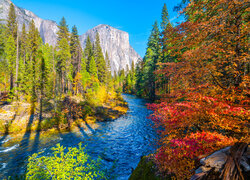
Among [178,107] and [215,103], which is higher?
[215,103]

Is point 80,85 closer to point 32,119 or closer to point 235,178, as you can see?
point 32,119

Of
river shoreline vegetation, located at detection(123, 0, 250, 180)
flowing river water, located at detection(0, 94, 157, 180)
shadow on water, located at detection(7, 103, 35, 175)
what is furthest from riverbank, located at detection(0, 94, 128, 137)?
river shoreline vegetation, located at detection(123, 0, 250, 180)

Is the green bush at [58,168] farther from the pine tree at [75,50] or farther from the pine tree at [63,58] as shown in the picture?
the pine tree at [75,50]

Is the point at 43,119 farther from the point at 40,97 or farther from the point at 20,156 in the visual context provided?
the point at 40,97

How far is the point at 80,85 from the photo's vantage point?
29.6 m

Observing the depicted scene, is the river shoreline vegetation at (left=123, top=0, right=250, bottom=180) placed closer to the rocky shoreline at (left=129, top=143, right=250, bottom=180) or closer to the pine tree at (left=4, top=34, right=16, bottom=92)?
the rocky shoreline at (left=129, top=143, right=250, bottom=180)

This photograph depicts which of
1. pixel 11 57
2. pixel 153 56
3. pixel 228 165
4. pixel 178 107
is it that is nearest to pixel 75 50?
pixel 11 57

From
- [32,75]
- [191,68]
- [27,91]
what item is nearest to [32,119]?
[27,91]

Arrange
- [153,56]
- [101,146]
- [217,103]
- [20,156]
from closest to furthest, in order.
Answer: [217,103] < [20,156] < [101,146] < [153,56]

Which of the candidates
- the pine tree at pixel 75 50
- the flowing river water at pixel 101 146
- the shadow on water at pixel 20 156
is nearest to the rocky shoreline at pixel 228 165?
the flowing river water at pixel 101 146

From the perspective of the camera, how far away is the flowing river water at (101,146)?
7.47 meters

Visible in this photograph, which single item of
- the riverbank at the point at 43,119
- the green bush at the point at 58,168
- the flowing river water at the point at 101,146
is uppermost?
the green bush at the point at 58,168

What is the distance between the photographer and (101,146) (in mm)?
10414

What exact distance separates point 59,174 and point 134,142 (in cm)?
843
